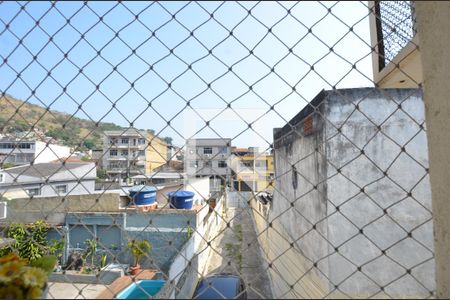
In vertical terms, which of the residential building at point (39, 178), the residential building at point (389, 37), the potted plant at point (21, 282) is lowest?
the potted plant at point (21, 282)

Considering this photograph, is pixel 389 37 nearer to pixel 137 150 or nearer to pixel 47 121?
pixel 137 150

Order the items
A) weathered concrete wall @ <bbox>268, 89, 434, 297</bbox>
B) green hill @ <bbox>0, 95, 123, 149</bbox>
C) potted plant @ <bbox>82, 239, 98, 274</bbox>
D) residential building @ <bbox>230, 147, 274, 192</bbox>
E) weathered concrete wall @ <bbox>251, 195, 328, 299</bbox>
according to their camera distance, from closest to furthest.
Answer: weathered concrete wall @ <bbox>251, 195, 328, 299</bbox> < green hill @ <bbox>0, 95, 123, 149</bbox> < weathered concrete wall @ <bbox>268, 89, 434, 297</bbox> < residential building @ <bbox>230, 147, 274, 192</bbox> < potted plant @ <bbox>82, 239, 98, 274</bbox>

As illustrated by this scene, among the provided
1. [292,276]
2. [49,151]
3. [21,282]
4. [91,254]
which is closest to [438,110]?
[292,276]

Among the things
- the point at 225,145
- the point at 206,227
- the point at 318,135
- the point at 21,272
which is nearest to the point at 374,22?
the point at 318,135

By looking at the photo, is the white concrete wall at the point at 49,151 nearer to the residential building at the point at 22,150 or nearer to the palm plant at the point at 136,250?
the residential building at the point at 22,150

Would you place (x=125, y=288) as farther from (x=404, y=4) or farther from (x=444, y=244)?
(x=404, y=4)

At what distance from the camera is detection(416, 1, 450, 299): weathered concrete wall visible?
2.26 feet

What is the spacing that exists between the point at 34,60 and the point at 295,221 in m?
1.27

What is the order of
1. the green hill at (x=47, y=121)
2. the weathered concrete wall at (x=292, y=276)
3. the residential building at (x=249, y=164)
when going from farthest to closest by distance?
the residential building at (x=249, y=164) → the green hill at (x=47, y=121) → the weathered concrete wall at (x=292, y=276)

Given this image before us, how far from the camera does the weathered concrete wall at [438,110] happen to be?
69 centimetres

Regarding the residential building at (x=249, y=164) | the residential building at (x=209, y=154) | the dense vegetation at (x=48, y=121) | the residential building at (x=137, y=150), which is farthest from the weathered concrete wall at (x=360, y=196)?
the dense vegetation at (x=48, y=121)

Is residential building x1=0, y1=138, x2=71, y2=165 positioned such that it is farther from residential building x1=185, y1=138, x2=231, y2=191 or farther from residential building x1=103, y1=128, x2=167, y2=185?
residential building x1=185, y1=138, x2=231, y2=191

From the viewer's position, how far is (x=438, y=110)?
71 centimetres

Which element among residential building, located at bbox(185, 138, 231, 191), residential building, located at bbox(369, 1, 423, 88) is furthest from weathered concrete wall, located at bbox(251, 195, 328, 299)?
residential building, located at bbox(369, 1, 423, 88)
